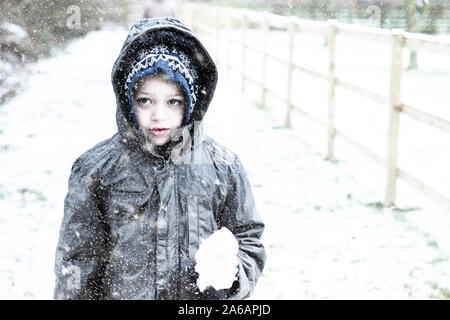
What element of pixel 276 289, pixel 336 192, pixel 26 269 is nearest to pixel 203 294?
pixel 276 289

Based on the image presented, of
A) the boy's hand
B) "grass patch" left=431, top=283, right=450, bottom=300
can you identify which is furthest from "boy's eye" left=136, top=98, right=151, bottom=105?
"grass patch" left=431, top=283, right=450, bottom=300

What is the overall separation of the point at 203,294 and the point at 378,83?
480 inches

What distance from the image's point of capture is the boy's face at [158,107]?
2.02m

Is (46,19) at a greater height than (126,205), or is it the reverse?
(46,19)

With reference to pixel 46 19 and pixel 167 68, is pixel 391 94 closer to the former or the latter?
pixel 167 68

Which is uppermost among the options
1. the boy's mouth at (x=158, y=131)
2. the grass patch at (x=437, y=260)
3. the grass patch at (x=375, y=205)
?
the boy's mouth at (x=158, y=131)

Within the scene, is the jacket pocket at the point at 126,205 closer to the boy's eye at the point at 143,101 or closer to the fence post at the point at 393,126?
the boy's eye at the point at 143,101

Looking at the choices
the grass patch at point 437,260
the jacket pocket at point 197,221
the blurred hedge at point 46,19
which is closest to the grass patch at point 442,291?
the grass patch at point 437,260

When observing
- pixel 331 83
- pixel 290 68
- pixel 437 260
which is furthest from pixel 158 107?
pixel 290 68

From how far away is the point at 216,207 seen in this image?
1982mm

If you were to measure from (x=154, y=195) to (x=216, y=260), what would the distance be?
302mm

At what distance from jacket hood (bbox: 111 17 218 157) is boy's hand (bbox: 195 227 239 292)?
0.36 metres

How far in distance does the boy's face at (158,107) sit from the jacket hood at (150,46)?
33mm

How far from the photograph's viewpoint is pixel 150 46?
6.77 feet
